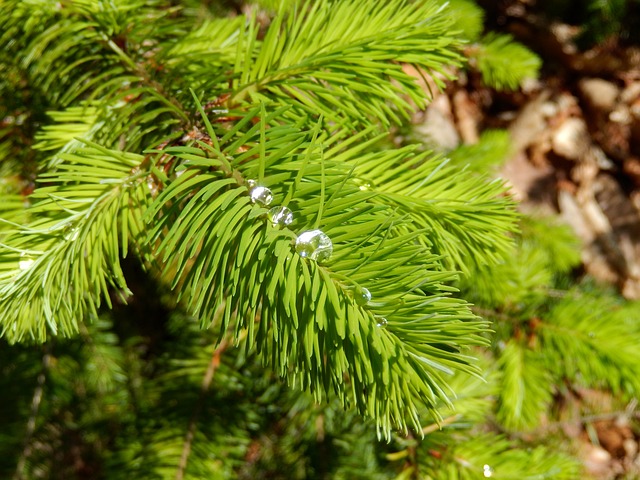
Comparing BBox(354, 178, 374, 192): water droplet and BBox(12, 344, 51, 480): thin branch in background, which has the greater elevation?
BBox(354, 178, 374, 192): water droplet

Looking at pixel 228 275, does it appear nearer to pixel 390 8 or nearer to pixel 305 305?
pixel 305 305

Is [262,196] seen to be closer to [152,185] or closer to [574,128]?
[152,185]

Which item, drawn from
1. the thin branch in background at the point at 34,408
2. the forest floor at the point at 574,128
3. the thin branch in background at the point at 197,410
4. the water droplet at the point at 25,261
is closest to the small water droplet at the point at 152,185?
the water droplet at the point at 25,261

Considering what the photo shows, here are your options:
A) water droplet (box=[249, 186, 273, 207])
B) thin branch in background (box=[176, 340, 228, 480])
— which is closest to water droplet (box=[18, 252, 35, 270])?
water droplet (box=[249, 186, 273, 207])

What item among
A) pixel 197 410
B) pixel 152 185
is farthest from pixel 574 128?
pixel 152 185

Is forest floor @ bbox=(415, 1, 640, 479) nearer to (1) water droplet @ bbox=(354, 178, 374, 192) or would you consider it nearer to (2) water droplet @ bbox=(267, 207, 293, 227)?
(1) water droplet @ bbox=(354, 178, 374, 192)

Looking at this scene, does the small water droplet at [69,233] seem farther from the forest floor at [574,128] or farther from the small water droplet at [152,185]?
the forest floor at [574,128]
